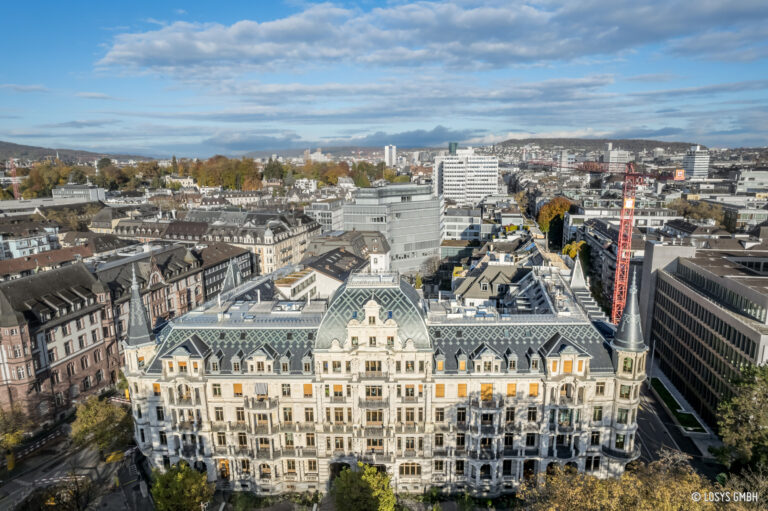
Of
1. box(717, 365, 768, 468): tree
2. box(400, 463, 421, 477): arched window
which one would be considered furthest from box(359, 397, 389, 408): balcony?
box(717, 365, 768, 468): tree

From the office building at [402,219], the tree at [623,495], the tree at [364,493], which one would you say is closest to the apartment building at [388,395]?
the tree at [364,493]

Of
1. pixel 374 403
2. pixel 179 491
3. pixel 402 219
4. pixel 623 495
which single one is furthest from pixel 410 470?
pixel 402 219

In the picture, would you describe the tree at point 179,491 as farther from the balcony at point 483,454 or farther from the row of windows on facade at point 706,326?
the row of windows on facade at point 706,326

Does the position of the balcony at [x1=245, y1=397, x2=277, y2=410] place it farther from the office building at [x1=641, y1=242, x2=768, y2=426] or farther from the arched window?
the office building at [x1=641, y1=242, x2=768, y2=426]

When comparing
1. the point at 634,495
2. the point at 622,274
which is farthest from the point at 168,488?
the point at 622,274

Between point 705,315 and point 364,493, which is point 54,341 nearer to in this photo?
point 364,493
